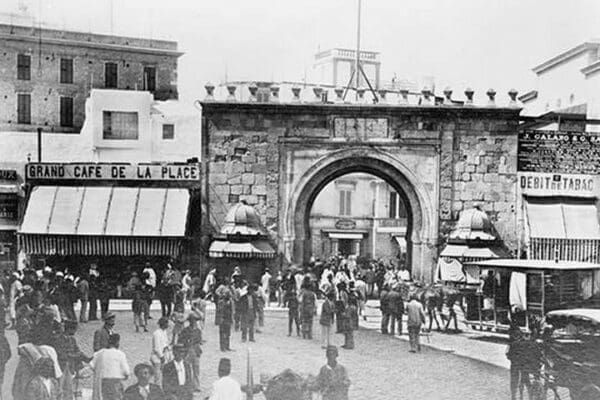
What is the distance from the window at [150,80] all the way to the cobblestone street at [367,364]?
898cm

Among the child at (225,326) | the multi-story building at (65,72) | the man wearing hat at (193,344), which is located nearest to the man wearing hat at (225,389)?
the man wearing hat at (193,344)

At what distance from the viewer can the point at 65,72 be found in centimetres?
2066

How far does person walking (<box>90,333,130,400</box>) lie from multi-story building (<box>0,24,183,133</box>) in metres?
9.99

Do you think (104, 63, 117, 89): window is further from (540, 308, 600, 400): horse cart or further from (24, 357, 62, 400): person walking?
(540, 308, 600, 400): horse cart

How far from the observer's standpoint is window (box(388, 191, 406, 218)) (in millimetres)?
39531

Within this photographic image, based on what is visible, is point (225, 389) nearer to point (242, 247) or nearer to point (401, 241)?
point (242, 247)

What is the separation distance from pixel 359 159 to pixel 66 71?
8.87 meters

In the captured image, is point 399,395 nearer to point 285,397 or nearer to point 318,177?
point 285,397

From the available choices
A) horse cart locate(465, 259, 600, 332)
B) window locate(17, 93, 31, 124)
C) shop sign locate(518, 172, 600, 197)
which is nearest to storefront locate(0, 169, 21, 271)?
window locate(17, 93, 31, 124)

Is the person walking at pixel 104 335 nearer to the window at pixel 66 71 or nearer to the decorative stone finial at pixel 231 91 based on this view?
the decorative stone finial at pixel 231 91

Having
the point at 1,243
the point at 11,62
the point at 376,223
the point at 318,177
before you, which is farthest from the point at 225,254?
the point at 376,223

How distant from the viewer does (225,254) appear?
18.7 metres

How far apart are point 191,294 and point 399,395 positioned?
7896 mm

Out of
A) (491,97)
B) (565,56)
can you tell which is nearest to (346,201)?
(491,97)
